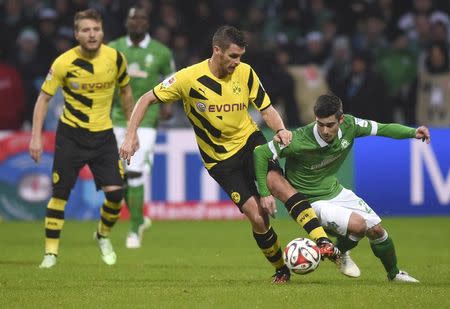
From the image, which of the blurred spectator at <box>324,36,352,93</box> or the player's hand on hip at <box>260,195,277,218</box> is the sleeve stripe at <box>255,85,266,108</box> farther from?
the blurred spectator at <box>324,36,352,93</box>

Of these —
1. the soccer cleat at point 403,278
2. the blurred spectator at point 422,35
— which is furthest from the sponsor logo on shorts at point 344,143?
the blurred spectator at point 422,35

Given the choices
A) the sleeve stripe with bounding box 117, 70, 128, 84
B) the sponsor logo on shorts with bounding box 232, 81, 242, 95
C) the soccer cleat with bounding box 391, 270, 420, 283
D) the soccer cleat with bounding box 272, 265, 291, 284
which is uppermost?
the sponsor logo on shorts with bounding box 232, 81, 242, 95

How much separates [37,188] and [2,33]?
322 cm

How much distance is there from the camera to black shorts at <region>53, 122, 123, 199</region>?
11.6 m

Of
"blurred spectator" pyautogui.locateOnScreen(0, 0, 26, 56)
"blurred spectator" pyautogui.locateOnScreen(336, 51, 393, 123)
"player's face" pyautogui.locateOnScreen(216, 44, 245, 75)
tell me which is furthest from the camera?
"blurred spectator" pyautogui.locateOnScreen(0, 0, 26, 56)

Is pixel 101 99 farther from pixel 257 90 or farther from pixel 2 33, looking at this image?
pixel 2 33

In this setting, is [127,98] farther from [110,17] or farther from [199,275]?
[110,17]

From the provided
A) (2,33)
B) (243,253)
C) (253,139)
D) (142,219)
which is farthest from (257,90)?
(2,33)

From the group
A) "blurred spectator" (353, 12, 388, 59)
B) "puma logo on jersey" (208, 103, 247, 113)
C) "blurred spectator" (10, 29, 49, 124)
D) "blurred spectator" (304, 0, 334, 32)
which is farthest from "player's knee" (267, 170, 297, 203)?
"blurred spectator" (304, 0, 334, 32)

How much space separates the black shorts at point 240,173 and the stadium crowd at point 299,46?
7897 millimetres

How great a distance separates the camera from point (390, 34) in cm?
1966

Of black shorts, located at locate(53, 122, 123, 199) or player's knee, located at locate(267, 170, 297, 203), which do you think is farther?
black shorts, located at locate(53, 122, 123, 199)

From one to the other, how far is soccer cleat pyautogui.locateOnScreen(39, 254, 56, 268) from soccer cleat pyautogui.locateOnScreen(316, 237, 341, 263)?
3.09 metres

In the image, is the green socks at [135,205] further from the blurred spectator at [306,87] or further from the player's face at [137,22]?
the blurred spectator at [306,87]
